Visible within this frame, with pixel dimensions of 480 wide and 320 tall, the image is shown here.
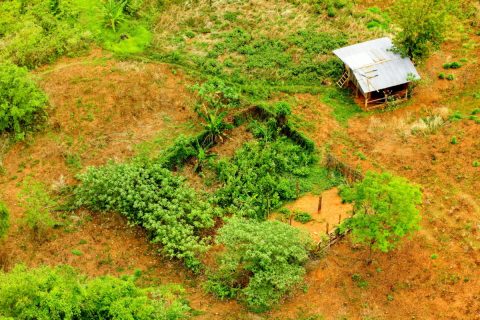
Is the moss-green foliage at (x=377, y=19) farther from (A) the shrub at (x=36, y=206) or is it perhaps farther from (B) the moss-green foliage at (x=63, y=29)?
(A) the shrub at (x=36, y=206)

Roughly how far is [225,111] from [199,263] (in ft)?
31.4

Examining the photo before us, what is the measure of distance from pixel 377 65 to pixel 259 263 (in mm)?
14954

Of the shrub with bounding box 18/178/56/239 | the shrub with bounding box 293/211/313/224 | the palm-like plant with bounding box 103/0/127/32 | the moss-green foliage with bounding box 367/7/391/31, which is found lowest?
the shrub with bounding box 293/211/313/224

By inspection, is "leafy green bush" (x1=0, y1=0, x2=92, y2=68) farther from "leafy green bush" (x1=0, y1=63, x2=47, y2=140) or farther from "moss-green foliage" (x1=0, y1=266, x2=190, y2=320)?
"moss-green foliage" (x1=0, y1=266, x2=190, y2=320)

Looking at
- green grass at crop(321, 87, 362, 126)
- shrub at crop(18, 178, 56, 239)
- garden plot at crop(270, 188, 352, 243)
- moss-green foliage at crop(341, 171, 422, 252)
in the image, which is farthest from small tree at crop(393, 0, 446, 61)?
shrub at crop(18, 178, 56, 239)

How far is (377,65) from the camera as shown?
32062 millimetres

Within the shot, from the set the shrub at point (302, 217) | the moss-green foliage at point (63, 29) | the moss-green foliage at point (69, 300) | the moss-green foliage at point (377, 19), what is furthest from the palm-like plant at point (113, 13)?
the moss-green foliage at point (69, 300)

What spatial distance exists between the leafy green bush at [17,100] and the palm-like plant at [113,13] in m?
7.86

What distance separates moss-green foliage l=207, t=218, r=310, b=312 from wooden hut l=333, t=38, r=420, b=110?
11.6 m

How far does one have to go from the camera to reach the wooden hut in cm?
3156

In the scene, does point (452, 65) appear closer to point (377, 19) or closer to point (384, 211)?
point (377, 19)

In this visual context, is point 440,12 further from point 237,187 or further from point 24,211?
point 24,211

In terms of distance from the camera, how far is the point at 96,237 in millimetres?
26266

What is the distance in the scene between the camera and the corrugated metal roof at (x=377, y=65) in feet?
103
